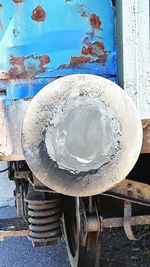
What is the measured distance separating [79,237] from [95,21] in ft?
3.83

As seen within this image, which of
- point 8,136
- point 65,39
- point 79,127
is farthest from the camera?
point 65,39

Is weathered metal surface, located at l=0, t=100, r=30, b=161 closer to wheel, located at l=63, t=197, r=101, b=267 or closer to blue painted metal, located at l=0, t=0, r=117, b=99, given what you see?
blue painted metal, located at l=0, t=0, r=117, b=99

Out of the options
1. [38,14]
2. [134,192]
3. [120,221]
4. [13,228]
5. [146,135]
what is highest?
[38,14]

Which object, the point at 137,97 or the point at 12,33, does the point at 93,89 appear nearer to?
the point at 137,97

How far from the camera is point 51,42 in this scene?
2211mm

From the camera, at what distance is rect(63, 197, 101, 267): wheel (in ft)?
8.07


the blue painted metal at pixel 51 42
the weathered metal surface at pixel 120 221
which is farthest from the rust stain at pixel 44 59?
the weathered metal surface at pixel 120 221

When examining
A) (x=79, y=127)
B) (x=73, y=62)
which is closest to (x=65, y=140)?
(x=79, y=127)

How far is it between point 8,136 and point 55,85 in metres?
0.37

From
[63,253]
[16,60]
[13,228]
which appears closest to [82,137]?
[16,60]

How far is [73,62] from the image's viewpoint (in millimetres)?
2217

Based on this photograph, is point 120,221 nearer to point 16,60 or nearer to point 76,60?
point 76,60

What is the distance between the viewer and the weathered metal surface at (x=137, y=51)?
1922mm

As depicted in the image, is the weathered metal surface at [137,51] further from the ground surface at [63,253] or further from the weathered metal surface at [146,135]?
the ground surface at [63,253]
